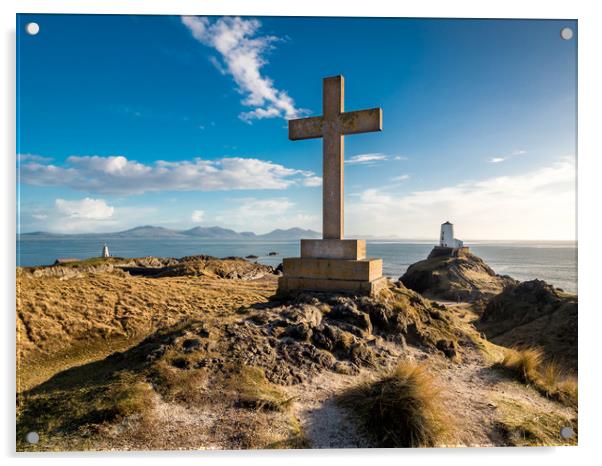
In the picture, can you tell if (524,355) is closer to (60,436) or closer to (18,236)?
(60,436)

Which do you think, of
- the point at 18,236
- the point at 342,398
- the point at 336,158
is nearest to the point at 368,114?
the point at 336,158

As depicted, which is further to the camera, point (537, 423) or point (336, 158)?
point (336, 158)

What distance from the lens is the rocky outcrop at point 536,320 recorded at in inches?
327

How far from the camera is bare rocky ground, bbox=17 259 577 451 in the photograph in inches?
122

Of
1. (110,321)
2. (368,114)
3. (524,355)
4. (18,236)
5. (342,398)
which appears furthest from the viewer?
(110,321)

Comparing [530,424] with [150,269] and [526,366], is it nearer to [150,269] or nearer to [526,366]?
[526,366]

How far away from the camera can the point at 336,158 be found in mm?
5508

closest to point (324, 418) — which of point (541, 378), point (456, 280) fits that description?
point (541, 378)

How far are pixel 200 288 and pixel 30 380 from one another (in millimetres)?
7357

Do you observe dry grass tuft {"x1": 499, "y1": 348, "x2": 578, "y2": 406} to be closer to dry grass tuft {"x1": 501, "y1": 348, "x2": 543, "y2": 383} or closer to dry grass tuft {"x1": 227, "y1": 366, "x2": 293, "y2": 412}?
dry grass tuft {"x1": 501, "y1": 348, "x2": 543, "y2": 383}

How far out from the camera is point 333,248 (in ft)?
18.0

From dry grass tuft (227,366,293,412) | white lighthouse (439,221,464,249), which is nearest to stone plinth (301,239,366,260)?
dry grass tuft (227,366,293,412)

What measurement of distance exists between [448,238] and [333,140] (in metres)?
35.8

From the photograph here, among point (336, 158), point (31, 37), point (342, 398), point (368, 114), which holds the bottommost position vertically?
point (342, 398)
